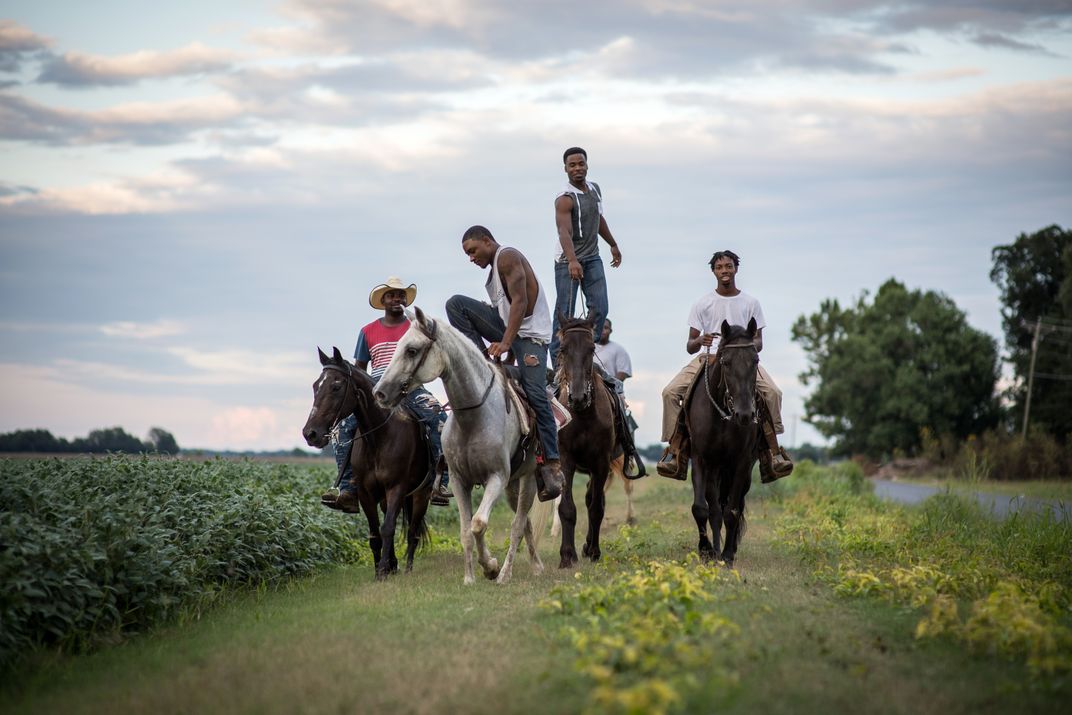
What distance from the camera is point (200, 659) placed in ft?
25.0

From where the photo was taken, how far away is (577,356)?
1180 cm

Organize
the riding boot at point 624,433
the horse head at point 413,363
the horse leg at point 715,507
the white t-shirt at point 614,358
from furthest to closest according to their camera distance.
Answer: the white t-shirt at point 614,358 < the riding boot at point 624,433 < the horse leg at point 715,507 < the horse head at point 413,363

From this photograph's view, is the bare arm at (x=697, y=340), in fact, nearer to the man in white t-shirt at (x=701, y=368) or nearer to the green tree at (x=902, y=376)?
the man in white t-shirt at (x=701, y=368)

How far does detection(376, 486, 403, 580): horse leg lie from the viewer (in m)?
11.5

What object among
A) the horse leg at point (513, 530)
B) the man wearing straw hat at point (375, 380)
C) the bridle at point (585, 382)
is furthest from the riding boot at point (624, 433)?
the man wearing straw hat at point (375, 380)

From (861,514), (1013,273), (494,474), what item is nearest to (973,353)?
(1013,273)

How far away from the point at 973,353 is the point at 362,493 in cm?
6446

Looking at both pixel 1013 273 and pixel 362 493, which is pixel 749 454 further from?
pixel 1013 273

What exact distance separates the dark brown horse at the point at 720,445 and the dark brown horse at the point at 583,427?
109 cm

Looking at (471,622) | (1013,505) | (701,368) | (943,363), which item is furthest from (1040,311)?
(471,622)

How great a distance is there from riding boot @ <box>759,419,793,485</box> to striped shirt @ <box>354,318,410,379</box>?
4482 mm

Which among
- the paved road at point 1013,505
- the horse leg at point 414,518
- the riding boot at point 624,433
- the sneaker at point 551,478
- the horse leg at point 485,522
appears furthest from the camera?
the paved road at point 1013,505

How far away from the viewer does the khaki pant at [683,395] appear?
42.0 ft

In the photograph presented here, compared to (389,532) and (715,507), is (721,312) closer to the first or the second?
(715,507)
